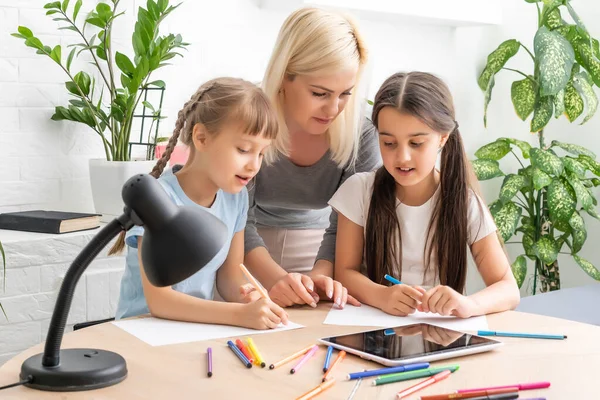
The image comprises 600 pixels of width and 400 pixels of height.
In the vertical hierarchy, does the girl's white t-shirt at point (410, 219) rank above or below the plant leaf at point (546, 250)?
above

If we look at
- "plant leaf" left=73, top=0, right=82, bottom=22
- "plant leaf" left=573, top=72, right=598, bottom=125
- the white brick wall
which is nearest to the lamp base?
the white brick wall

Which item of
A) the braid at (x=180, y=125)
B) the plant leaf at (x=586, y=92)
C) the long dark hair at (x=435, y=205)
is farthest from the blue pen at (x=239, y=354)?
the plant leaf at (x=586, y=92)

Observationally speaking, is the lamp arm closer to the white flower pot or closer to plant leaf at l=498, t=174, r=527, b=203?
the white flower pot

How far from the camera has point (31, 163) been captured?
2521 millimetres

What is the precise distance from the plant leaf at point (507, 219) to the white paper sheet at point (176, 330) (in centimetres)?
196

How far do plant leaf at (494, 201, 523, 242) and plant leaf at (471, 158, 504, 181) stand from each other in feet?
0.45

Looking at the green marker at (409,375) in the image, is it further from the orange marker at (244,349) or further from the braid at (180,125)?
the braid at (180,125)

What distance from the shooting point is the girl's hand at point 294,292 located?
1505 mm

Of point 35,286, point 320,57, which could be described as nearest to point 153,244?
point 320,57

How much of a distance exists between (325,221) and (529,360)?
3.35ft

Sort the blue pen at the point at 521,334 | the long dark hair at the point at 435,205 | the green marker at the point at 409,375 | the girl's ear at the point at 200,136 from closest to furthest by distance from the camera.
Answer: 1. the green marker at the point at 409,375
2. the blue pen at the point at 521,334
3. the girl's ear at the point at 200,136
4. the long dark hair at the point at 435,205

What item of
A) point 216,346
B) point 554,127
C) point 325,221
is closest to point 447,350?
point 216,346

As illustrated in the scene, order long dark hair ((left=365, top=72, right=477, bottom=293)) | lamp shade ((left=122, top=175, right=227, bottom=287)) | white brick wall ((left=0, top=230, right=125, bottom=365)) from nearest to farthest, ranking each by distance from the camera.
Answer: lamp shade ((left=122, top=175, right=227, bottom=287))
long dark hair ((left=365, top=72, right=477, bottom=293))
white brick wall ((left=0, top=230, right=125, bottom=365))

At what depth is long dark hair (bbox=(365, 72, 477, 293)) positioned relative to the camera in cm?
173
